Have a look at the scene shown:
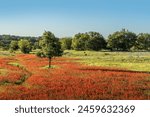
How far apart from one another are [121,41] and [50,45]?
358 feet

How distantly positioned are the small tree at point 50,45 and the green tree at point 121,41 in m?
105

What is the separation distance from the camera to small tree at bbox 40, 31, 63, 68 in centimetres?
6256

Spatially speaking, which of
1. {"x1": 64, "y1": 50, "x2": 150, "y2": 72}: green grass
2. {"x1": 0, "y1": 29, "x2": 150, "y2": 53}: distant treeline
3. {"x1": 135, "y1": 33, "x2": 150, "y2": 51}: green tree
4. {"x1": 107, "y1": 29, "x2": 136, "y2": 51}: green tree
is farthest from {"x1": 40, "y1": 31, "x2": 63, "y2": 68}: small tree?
{"x1": 135, "y1": 33, "x2": 150, "y2": 51}: green tree

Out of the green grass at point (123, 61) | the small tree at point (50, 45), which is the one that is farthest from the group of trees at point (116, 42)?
the small tree at point (50, 45)

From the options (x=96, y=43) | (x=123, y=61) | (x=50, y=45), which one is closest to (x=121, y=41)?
(x=96, y=43)

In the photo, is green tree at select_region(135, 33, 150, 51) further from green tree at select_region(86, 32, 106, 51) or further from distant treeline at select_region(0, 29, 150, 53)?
green tree at select_region(86, 32, 106, 51)

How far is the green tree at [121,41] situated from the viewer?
168 metres

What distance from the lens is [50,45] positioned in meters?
63.0

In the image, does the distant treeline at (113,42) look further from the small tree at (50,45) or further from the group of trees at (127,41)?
the small tree at (50,45)

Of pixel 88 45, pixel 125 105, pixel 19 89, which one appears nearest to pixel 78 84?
pixel 19 89

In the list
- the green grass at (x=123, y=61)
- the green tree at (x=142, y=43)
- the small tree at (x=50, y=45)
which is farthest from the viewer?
the green tree at (x=142, y=43)

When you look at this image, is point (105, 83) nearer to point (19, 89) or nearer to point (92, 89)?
point (92, 89)

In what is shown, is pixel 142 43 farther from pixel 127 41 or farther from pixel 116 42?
pixel 116 42

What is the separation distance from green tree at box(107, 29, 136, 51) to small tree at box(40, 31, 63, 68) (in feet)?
345
